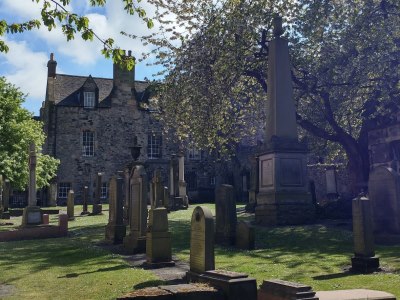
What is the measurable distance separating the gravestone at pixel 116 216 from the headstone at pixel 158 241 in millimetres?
4392

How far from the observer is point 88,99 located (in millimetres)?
40188

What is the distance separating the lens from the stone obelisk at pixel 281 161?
53.3ft

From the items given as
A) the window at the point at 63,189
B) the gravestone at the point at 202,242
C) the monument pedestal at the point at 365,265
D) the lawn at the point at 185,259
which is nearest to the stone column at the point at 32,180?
the lawn at the point at 185,259

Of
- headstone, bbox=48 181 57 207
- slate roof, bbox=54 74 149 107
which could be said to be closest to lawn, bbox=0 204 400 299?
headstone, bbox=48 181 57 207

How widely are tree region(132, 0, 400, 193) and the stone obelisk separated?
312 centimetres

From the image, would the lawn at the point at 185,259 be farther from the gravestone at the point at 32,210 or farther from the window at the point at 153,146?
the window at the point at 153,146

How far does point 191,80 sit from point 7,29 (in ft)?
47.6

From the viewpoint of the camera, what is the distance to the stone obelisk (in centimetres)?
1623

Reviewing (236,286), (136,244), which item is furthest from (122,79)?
(236,286)

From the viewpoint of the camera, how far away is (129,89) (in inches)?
1642

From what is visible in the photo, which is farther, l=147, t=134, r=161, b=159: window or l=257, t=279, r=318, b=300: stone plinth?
l=147, t=134, r=161, b=159: window

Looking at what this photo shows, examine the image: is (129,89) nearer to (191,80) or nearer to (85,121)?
(85,121)

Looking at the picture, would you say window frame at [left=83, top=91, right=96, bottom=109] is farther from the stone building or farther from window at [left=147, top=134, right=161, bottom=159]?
window at [left=147, top=134, right=161, bottom=159]

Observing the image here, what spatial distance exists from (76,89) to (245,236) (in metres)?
32.2
